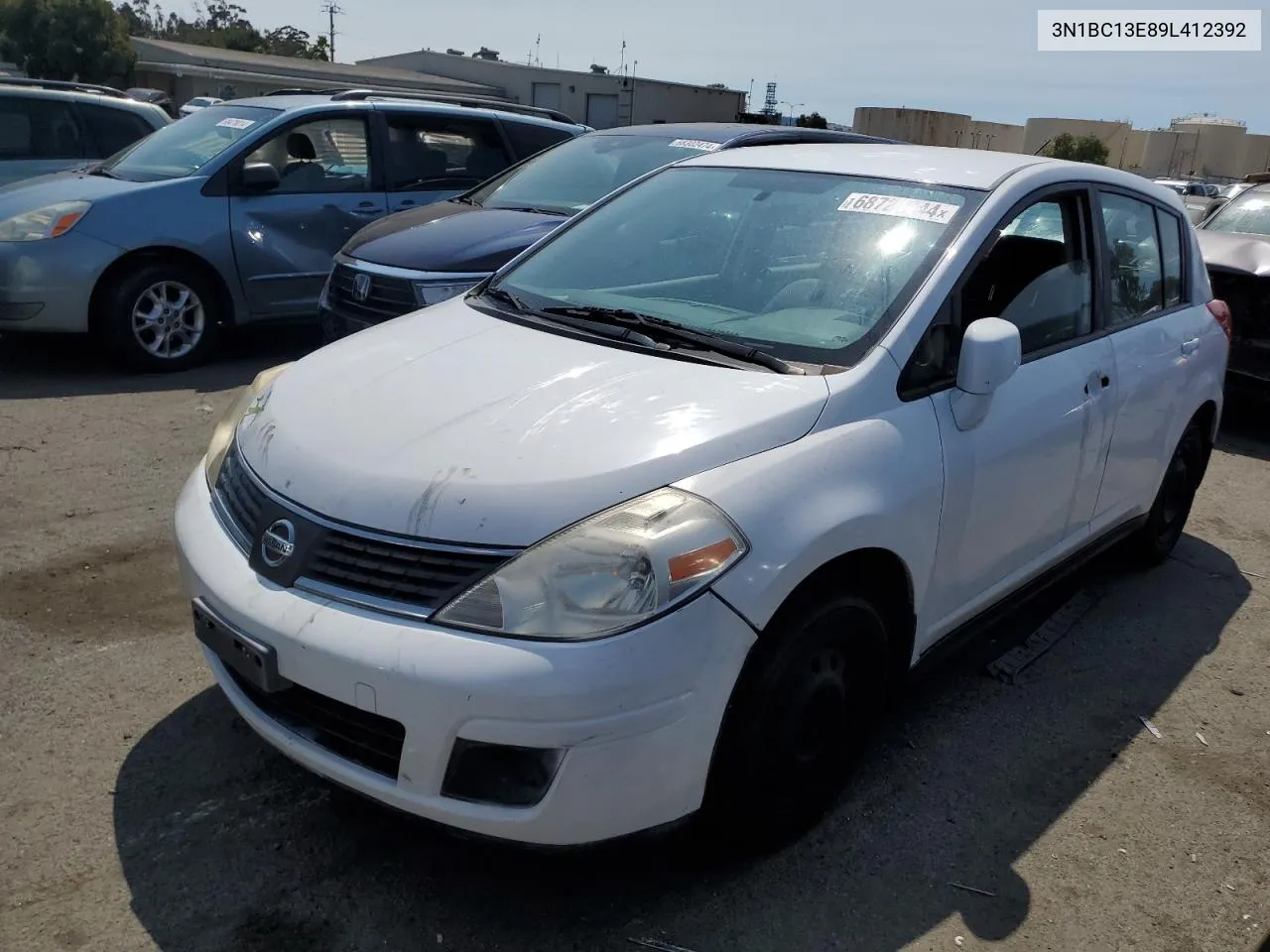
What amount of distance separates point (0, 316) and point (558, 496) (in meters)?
5.86

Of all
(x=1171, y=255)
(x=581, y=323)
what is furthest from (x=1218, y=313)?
(x=581, y=323)

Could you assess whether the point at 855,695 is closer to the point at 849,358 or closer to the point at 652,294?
the point at 849,358

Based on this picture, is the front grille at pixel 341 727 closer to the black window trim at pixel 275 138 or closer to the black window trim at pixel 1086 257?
the black window trim at pixel 1086 257

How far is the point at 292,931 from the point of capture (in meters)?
2.36

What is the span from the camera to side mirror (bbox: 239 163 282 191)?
717 cm

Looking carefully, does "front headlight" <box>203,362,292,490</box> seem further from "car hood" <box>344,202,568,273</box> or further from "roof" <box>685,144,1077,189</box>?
"car hood" <box>344,202,568,273</box>

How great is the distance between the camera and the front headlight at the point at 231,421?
2932mm

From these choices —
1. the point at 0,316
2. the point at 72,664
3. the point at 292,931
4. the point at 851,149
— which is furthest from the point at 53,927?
the point at 0,316

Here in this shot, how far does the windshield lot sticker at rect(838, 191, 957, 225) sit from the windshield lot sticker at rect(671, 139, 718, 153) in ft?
10.6

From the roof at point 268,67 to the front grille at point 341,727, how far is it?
3890cm

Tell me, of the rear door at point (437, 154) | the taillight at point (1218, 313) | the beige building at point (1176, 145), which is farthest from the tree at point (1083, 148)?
the taillight at point (1218, 313)

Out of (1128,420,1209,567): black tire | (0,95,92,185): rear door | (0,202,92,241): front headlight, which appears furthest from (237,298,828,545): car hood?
(0,95,92,185): rear door

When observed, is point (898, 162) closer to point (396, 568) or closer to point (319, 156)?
point (396, 568)

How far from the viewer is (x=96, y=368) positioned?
A: 23.2 feet
